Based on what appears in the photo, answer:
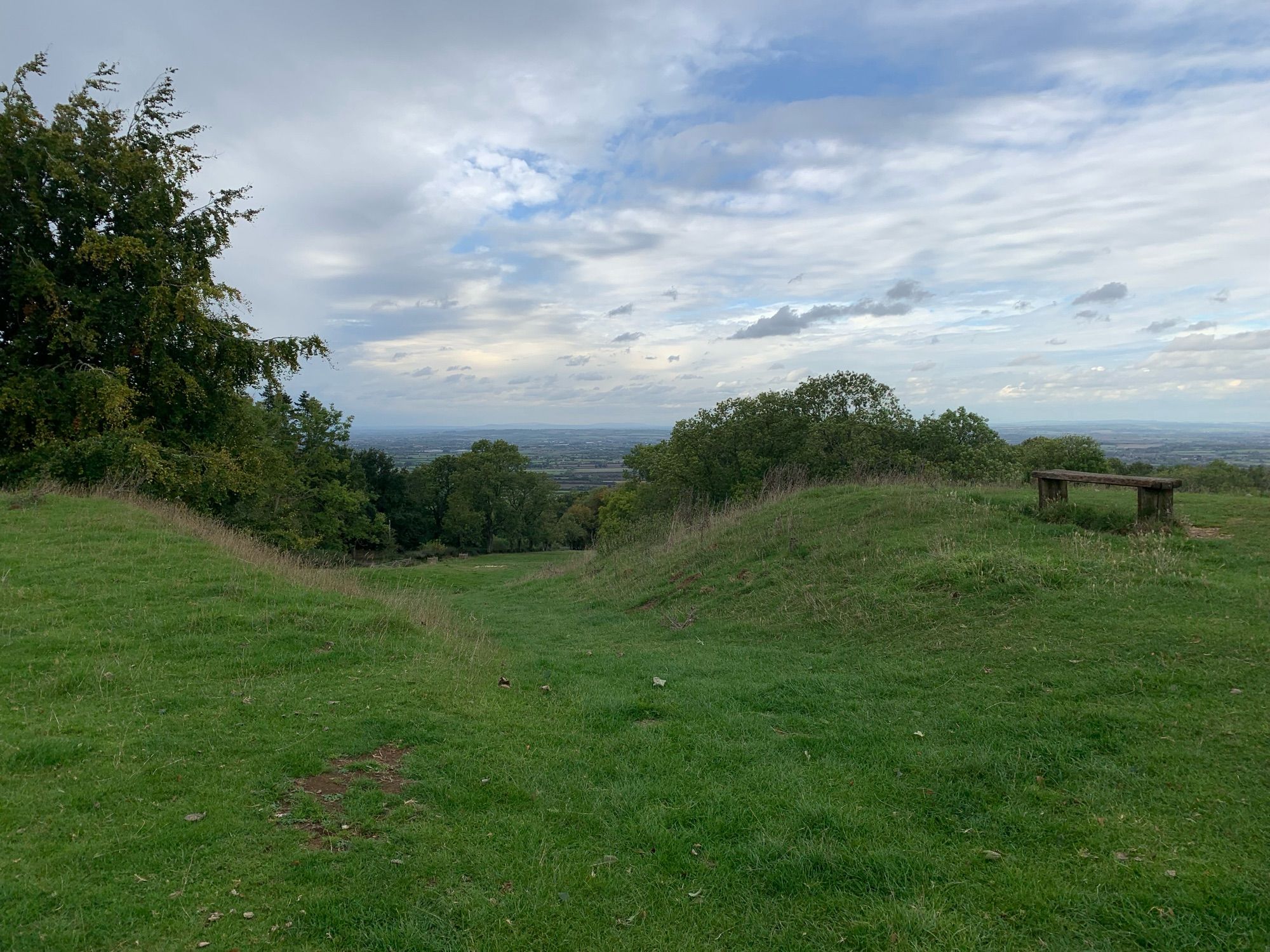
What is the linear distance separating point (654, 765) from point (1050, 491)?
9867mm

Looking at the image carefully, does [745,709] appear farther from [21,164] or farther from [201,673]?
[21,164]

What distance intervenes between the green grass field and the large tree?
26.4 ft

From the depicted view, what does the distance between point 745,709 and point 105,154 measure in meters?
22.8

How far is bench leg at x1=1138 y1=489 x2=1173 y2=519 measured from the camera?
10320mm

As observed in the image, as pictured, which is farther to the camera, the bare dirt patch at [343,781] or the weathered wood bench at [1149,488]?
the weathered wood bench at [1149,488]

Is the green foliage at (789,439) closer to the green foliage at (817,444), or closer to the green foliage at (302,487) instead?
the green foliage at (817,444)

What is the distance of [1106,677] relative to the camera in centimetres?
616

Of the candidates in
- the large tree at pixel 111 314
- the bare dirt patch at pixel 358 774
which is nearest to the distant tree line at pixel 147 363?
the large tree at pixel 111 314

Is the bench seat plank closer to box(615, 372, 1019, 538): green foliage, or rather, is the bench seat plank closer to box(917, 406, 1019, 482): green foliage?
box(615, 372, 1019, 538): green foliage

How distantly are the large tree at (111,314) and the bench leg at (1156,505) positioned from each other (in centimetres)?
2008

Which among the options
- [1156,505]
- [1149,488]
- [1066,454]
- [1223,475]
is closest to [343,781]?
[1149,488]

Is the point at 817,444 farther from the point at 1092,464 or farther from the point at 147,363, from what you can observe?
the point at 147,363

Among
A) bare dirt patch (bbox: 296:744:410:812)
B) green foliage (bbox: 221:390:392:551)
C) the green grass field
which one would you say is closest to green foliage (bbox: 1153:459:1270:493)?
the green grass field

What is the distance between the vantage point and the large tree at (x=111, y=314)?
16.6 meters
